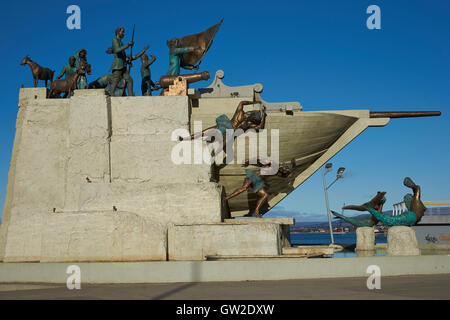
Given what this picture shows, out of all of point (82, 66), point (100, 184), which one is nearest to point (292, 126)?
point (100, 184)

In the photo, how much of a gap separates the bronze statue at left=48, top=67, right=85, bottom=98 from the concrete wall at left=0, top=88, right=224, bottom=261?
→ 0.45 m

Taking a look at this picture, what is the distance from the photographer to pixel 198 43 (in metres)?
13.9

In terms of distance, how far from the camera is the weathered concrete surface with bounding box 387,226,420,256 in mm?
10398

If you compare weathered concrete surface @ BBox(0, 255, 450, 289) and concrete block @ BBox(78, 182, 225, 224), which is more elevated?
concrete block @ BBox(78, 182, 225, 224)

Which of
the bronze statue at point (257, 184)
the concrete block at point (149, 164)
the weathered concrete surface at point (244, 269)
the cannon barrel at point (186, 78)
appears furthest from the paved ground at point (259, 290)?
the cannon barrel at point (186, 78)

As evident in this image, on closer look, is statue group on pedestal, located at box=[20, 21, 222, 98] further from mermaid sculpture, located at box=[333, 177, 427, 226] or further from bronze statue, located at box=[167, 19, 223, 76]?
mermaid sculpture, located at box=[333, 177, 427, 226]

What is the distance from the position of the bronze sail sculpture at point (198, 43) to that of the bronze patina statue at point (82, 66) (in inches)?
106

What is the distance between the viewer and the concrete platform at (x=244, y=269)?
8641mm

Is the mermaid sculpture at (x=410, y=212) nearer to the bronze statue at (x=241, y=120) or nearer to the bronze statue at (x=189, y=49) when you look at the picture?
the bronze statue at (x=241, y=120)

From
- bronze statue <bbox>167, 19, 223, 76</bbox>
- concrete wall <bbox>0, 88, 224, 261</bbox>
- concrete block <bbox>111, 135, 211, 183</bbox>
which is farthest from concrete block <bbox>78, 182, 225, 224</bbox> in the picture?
bronze statue <bbox>167, 19, 223, 76</bbox>

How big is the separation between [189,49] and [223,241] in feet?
20.8

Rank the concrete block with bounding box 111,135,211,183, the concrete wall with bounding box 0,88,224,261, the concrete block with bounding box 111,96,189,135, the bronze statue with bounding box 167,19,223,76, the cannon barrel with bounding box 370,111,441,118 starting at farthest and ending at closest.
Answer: the bronze statue with bounding box 167,19,223,76, the cannon barrel with bounding box 370,111,441,118, the concrete block with bounding box 111,96,189,135, the concrete block with bounding box 111,135,211,183, the concrete wall with bounding box 0,88,224,261

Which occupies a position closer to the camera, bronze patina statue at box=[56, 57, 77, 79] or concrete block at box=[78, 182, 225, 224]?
concrete block at box=[78, 182, 225, 224]
